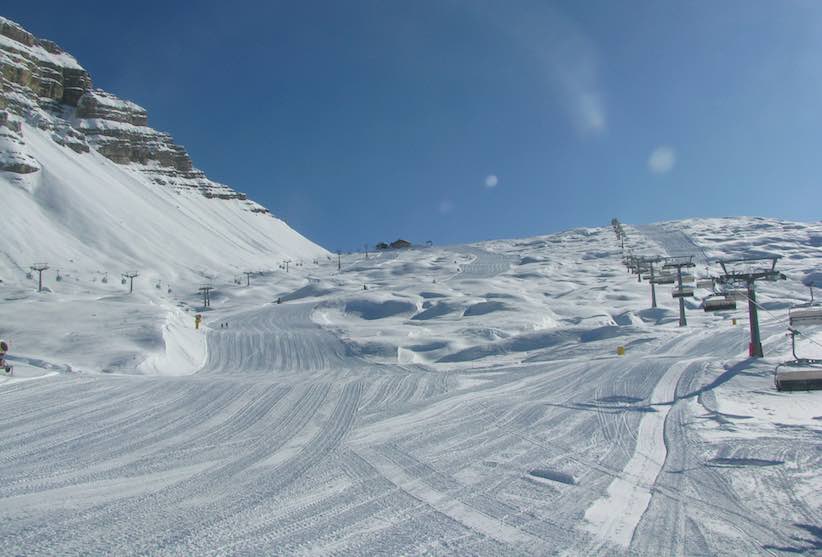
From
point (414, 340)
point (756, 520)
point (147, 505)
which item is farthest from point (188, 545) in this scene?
point (414, 340)

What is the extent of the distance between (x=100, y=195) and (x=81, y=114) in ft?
197

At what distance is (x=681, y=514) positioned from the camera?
6.14 metres

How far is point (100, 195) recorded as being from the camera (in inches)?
3386

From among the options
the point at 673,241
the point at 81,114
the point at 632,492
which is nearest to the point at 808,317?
the point at 632,492

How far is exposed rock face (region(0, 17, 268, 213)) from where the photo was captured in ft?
354

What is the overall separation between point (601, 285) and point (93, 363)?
51014 mm

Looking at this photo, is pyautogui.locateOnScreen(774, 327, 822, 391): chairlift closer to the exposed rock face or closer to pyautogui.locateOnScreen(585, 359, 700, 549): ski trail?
pyautogui.locateOnScreen(585, 359, 700, 549): ski trail

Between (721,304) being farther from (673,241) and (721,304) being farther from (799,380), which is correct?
(673,241)

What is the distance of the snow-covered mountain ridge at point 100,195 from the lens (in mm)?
68812

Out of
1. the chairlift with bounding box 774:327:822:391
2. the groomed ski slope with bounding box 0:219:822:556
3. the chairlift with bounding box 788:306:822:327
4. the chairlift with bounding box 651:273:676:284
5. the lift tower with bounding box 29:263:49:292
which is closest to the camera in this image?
the groomed ski slope with bounding box 0:219:822:556

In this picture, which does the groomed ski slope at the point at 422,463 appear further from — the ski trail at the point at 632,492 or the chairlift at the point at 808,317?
the chairlift at the point at 808,317

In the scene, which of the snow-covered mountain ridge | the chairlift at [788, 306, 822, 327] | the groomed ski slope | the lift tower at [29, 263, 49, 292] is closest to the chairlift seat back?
the groomed ski slope

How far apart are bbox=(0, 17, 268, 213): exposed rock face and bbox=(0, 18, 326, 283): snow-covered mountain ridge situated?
0.28 m

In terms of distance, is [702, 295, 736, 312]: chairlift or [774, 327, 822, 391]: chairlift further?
[702, 295, 736, 312]: chairlift
